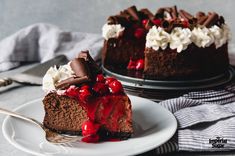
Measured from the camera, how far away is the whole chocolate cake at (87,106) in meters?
2.52

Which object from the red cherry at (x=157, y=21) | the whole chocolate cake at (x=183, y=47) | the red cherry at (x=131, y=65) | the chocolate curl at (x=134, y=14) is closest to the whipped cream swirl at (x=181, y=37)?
the whole chocolate cake at (x=183, y=47)

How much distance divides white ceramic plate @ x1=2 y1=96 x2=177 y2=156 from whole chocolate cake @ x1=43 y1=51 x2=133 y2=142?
92 mm

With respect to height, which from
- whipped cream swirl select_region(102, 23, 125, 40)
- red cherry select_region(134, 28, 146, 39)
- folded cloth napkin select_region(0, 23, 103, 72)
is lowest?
folded cloth napkin select_region(0, 23, 103, 72)

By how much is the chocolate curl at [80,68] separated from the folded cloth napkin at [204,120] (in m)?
0.51

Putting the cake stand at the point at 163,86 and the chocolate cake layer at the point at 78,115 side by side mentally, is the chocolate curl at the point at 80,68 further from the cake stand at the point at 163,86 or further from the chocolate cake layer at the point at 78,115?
the cake stand at the point at 163,86

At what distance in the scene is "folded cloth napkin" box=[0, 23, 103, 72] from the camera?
4086mm

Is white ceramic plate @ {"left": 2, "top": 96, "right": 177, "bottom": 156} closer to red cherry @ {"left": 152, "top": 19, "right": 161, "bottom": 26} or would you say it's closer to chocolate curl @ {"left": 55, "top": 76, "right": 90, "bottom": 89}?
chocolate curl @ {"left": 55, "top": 76, "right": 90, "bottom": 89}

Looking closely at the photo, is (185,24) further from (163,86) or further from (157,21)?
(163,86)

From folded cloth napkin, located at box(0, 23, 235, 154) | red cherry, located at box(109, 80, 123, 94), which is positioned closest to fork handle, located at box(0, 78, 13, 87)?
folded cloth napkin, located at box(0, 23, 235, 154)

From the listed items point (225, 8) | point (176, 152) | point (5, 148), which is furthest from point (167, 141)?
point (225, 8)

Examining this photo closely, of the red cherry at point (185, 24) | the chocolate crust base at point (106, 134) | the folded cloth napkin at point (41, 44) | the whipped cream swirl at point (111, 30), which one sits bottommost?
the folded cloth napkin at point (41, 44)

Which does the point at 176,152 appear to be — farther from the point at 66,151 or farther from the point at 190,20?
the point at 190,20

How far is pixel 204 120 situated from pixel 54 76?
2.53 feet

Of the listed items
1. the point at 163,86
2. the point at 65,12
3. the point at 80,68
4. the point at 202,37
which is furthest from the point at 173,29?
the point at 65,12
